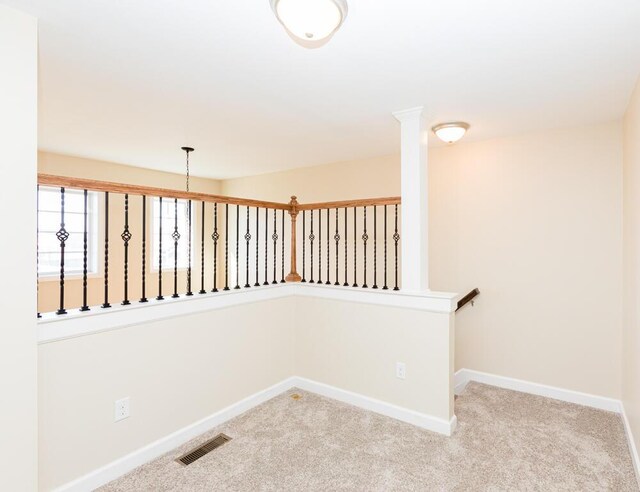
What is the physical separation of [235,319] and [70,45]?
80.3 inches

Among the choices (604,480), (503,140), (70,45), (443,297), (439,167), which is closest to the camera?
(70,45)

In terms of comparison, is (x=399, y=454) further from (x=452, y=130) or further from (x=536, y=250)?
(x=452, y=130)

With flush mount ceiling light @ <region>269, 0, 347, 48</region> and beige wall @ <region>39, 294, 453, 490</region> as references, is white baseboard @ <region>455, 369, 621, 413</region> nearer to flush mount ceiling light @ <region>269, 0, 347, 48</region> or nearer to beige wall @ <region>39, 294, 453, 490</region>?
beige wall @ <region>39, 294, 453, 490</region>

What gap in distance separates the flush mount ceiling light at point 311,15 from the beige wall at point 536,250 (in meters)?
2.62

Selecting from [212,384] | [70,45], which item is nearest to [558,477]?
[212,384]

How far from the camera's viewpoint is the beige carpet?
2062 millimetres

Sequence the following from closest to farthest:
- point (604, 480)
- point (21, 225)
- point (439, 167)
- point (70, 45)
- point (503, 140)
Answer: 1. point (21, 225)
2. point (70, 45)
3. point (604, 480)
4. point (503, 140)
5. point (439, 167)

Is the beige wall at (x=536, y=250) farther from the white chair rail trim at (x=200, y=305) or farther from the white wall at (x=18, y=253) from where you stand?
the white wall at (x=18, y=253)

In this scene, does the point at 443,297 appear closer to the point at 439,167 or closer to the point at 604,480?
the point at 604,480

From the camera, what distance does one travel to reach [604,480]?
6.88ft

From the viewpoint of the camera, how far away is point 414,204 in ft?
9.17

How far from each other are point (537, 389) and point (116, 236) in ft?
18.0

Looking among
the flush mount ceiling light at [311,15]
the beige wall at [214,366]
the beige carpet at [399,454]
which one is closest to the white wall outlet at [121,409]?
the beige wall at [214,366]

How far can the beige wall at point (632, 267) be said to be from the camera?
7.47ft
